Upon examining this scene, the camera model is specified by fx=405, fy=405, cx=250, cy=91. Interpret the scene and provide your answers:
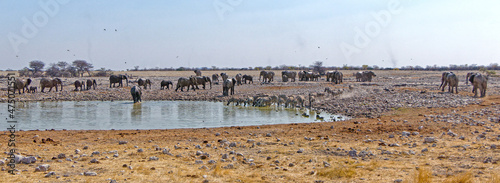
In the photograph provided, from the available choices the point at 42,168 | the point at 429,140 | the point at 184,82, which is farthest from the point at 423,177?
the point at 184,82

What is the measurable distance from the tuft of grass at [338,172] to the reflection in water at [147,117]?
874cm

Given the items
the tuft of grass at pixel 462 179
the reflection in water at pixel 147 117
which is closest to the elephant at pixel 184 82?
the reflection in water at pixel 147 117

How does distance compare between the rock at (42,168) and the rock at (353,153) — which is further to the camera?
the rock at (353,153)

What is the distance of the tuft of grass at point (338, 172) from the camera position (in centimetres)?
A: 715

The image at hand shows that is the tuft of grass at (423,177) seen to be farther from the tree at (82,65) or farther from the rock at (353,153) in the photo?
the tree at (82,65)

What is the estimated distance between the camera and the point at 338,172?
7.24m

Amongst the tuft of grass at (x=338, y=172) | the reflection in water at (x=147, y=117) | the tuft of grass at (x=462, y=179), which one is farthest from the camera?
the reflection in water at (x=147, y=117)

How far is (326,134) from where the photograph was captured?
11844mm

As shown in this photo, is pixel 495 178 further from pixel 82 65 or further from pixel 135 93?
pixel 82 65

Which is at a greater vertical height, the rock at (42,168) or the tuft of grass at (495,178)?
the tuft of grass at (495,178)

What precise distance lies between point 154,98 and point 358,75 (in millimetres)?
28602

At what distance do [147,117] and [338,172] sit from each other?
12.9 metres

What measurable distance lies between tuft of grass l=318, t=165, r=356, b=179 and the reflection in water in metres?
8.74

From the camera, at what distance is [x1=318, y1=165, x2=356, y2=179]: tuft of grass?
715cm
